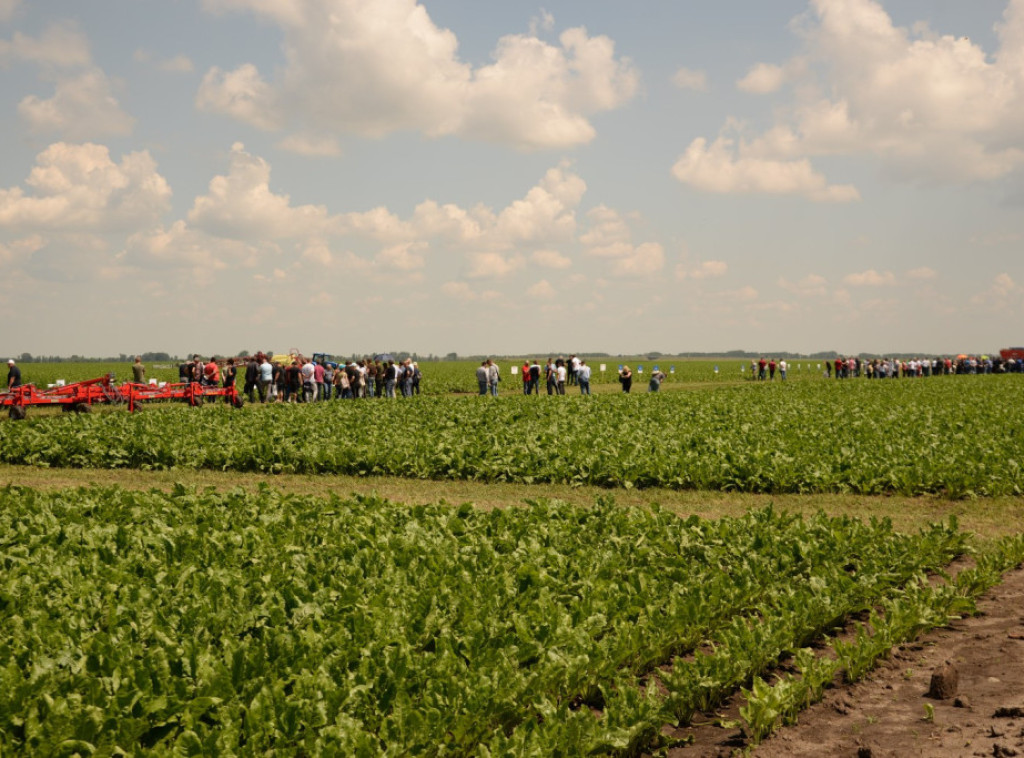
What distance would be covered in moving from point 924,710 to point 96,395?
25.9 metres

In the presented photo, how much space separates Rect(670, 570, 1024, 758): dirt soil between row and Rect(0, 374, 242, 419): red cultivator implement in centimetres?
2317

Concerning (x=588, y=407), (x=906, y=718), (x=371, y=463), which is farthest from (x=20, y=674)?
(x=588, y=407)

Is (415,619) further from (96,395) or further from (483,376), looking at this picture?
(483,376)

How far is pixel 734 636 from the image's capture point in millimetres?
6359

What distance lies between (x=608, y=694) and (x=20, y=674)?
3670 mm

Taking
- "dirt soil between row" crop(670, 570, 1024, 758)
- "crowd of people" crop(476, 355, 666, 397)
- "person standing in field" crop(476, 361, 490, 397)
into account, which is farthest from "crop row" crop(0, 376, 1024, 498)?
"crowd of people" crop(476, 355, 666, 397)

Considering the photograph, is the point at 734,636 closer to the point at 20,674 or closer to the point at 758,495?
the point at 20,674

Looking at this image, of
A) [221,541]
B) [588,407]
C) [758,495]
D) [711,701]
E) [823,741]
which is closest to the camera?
[823,741]

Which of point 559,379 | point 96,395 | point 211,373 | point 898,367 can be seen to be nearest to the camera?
point 96,395

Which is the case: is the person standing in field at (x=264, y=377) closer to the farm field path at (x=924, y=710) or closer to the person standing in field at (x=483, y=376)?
the person standing in field at (x=483, y=376)

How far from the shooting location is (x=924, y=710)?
5848 millimetres

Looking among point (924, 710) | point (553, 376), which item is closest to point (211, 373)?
point (553, 376)

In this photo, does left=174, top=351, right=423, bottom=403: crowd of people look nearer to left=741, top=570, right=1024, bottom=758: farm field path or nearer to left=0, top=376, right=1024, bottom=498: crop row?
left=0, top=376, right=1024, bottom=498: crop row

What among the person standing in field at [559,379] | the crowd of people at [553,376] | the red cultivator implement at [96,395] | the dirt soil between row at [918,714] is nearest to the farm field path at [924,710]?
the dirt soil between row at [918,714]
